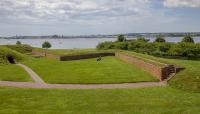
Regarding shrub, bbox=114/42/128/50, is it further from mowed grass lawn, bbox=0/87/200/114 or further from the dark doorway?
mowed grass lawn, bbox=0/87/200/114

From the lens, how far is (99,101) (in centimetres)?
1911

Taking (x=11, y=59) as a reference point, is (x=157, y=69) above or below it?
above

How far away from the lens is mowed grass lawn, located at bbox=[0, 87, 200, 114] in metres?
17.3

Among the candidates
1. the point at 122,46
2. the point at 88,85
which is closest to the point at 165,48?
the point at 122,46

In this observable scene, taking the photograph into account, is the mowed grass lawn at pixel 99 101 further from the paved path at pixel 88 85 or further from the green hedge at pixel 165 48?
the green hedge at pixel 165 48

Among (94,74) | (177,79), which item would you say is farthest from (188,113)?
(94,74)

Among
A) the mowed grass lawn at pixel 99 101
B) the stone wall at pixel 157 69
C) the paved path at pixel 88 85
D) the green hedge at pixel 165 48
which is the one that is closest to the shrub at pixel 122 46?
the green hedge at pixel 165 48

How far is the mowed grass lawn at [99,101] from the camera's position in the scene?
17.3m

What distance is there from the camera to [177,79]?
2431 centimetres

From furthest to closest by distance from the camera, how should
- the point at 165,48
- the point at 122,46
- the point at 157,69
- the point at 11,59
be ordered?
the point at 122,46 → the point at 165,48 → the point at 11,59 → the point at 157,69

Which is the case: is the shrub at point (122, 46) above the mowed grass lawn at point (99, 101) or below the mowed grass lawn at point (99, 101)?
above

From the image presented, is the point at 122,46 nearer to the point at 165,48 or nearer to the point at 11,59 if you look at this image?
the point at 165,48

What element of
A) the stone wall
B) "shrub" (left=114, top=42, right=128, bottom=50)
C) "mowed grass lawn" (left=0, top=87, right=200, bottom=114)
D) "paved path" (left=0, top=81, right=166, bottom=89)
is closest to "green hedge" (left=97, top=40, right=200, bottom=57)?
"shrub" (left=114, top=42, right=128, bottom=50)

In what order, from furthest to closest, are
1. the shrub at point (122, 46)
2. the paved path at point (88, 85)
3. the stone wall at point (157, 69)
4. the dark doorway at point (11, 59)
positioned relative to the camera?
the shrub at point (122, 46)
the dark doorway at point (11, 59)
the stone wall at point (157, 69)
the paved path at point (88, 85)
